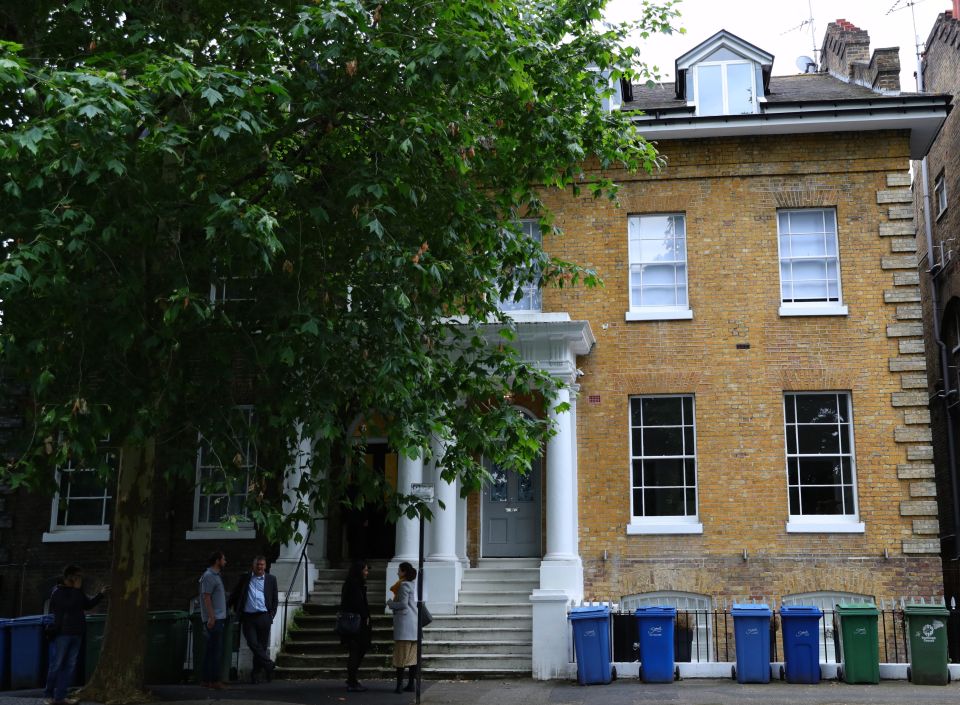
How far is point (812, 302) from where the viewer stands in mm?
18000

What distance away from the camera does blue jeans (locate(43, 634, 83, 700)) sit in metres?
12.2

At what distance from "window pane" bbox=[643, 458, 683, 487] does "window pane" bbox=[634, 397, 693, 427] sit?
0.67 meters

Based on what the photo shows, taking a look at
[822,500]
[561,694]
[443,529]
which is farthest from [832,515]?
[443,529]

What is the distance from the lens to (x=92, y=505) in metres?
19.5

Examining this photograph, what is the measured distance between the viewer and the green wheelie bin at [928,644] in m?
13.7

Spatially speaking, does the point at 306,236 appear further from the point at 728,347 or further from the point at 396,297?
the point at 728,347

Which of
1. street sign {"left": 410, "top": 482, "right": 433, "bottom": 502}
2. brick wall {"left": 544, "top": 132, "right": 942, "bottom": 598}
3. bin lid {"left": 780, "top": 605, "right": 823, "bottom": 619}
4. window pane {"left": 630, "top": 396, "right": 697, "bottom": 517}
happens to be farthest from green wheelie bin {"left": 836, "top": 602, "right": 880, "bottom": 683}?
street sign {"left": 410, "top": 482, "right": 433, "bottom": 502}

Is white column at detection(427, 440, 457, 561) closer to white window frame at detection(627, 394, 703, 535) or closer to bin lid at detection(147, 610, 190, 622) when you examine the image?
white window frame at detection(627, 394, 703, 535)

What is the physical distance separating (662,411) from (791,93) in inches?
274

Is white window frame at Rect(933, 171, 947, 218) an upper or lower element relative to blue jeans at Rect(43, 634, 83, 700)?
upper

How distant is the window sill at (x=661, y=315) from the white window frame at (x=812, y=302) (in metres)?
1.64

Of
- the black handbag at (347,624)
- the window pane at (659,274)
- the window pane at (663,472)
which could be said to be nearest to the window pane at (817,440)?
the window pane at (663,472)

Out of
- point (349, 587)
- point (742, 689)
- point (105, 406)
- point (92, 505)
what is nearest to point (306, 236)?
point (105, 406)

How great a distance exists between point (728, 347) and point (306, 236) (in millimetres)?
8800
